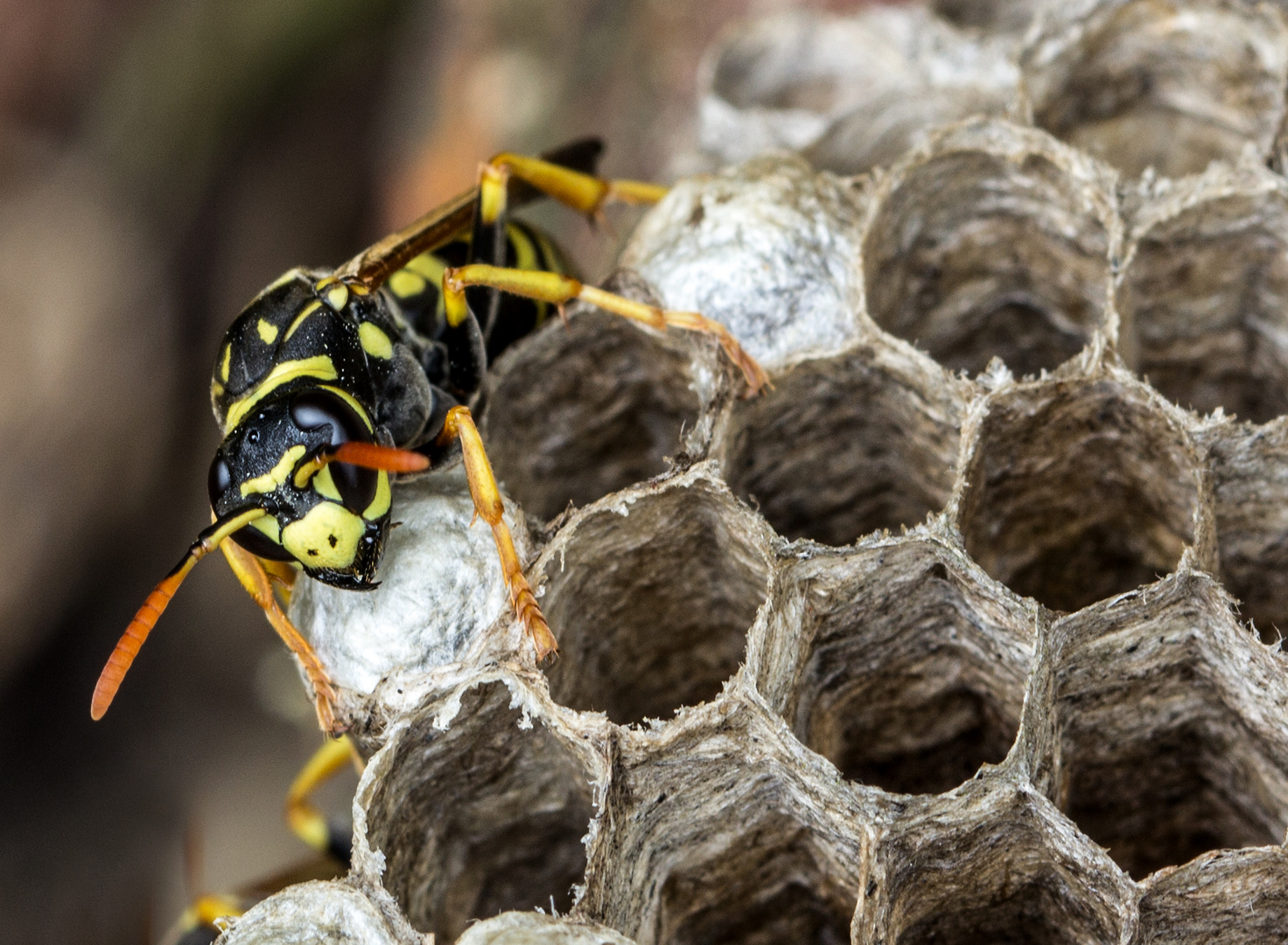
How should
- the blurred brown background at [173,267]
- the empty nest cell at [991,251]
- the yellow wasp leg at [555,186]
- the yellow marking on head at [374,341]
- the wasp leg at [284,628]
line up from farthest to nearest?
the blurred brown background at [173,267], the yellow wasp leg at [555,186], the empty nest cell at [991,251], the yellow marking on head at [374,341], the wasp leg at [284,628]

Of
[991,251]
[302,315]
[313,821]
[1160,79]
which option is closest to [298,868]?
[313,821]

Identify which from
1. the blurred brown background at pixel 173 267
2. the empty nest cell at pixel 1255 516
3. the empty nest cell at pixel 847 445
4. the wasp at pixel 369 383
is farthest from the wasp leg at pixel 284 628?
the blurred brown background at pixel 173 267

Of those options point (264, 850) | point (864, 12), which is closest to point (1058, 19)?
point (864, 12)

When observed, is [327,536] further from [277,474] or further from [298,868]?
[298,868]

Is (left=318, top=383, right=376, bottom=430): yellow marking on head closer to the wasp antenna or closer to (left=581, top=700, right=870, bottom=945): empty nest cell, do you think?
the wasp antenna

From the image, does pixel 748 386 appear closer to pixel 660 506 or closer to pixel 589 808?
pixel 660 506

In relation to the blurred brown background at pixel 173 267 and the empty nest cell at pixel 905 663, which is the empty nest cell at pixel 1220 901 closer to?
the empty nest cell at pixel 905 663

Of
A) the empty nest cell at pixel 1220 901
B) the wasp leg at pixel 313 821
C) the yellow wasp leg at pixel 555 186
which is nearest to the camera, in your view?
the empty nest cell at pixel 1220 901
